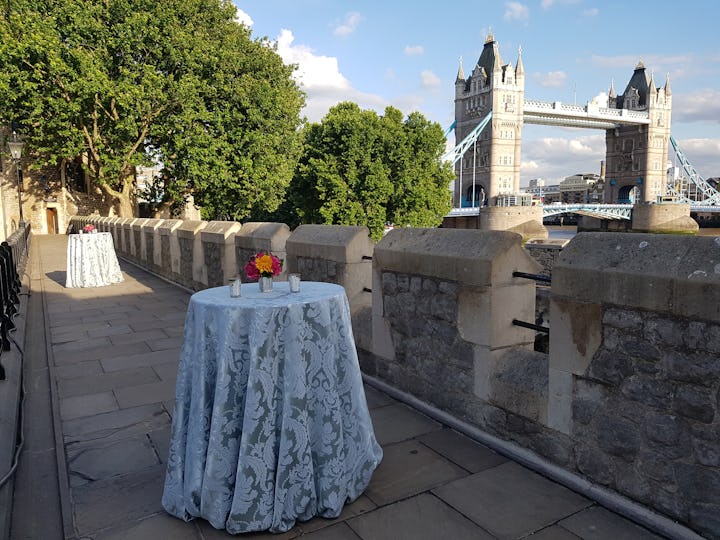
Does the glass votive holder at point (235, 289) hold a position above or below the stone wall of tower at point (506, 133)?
below

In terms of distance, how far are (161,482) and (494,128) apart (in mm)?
89695

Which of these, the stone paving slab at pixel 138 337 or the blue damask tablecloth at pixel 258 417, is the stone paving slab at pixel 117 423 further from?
the stone paving slab at pixel 138 337

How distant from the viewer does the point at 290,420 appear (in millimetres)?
2439

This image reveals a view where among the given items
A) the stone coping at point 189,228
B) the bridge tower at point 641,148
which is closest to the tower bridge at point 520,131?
the bridge tower at point 641,148

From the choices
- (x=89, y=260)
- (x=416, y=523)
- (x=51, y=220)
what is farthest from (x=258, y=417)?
(x=51, y=220)

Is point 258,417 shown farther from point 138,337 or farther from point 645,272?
point 138,337

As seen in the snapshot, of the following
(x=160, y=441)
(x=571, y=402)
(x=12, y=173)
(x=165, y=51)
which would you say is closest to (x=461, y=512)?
(x=571, y=402)

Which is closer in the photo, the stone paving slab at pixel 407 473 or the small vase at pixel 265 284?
the stone paving slab at pixel 407 473

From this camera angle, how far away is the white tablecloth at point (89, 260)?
10336 millimetres

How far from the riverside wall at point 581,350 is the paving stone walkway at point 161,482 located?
0.24m

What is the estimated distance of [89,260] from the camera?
10.5 metres

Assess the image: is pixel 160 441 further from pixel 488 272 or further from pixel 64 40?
pixel 64 40

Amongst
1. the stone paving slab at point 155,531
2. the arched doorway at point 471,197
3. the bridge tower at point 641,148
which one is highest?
the bridge tower at point 641,148

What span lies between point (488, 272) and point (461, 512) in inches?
52.1
